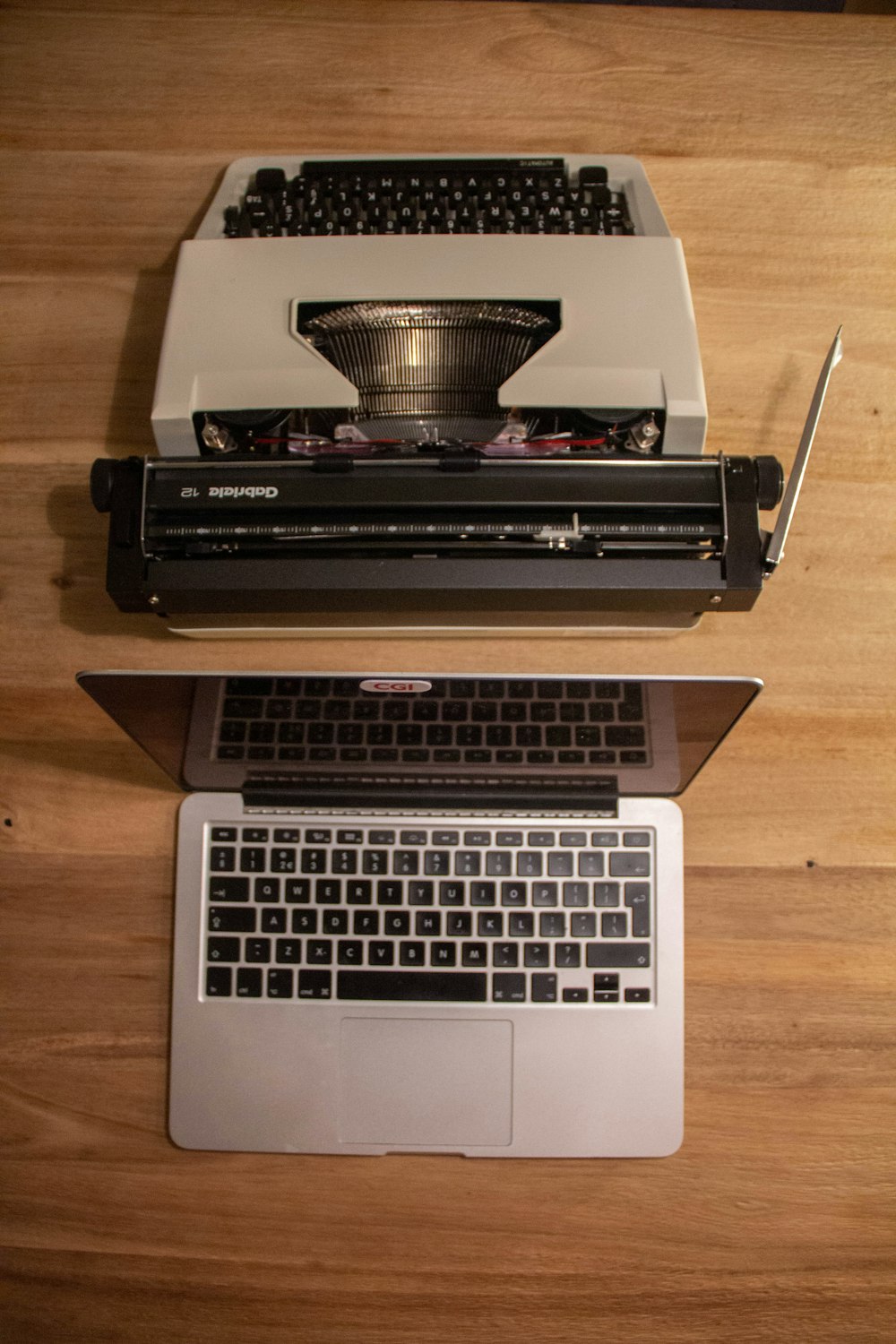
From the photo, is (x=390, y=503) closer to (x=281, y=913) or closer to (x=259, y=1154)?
(x=281, y=913)

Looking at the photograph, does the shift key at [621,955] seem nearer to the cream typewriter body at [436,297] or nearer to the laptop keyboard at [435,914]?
the laptop keyboard at [435,914]

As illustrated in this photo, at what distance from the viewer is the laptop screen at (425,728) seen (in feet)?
2.19

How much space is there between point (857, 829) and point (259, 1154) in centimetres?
60

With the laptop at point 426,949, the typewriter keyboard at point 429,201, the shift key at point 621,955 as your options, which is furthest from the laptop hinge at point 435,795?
the typewriter keyboard at point 429,201

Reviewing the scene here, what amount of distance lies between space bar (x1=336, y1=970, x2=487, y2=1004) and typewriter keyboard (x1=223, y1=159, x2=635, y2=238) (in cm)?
65

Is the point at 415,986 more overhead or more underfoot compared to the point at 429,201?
more underfoot

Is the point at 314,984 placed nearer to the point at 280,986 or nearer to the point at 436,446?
the point at 280,986

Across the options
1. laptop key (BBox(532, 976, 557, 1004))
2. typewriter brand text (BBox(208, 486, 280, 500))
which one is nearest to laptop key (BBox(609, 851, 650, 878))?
laptop key (BBox(532, 976, 557, 1004))

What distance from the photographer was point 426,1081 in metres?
0.81

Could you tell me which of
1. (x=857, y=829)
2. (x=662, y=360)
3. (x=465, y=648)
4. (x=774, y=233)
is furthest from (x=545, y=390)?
(x=857, y=829)

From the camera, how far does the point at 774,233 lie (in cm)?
93

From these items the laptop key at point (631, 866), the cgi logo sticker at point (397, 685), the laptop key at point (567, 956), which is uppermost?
the cgi logo sticker at point (397, 685)

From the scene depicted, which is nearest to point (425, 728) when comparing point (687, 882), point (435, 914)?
point (435, 914)

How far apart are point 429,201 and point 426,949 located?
667 millimetres
